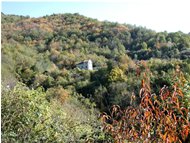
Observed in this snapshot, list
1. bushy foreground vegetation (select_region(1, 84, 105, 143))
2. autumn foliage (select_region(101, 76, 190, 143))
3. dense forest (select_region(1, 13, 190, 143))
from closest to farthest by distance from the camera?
autumn foliage (select_region(101, 76, 190, 143)) < dense forest (select_region(1, 13, 190, 143)) < bushy foreground vegetation (select_region(1, 84, 105, 143))

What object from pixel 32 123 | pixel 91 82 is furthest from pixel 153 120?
pixel 91 82

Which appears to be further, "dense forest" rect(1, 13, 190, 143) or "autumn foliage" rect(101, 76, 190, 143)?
"dense forest" rect(1, 13, 190, 143)

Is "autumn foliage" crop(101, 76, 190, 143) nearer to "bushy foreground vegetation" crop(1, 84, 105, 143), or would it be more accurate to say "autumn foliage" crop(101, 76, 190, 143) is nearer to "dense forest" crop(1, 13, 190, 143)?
"dense forest" crop(1, 13, 190, 143)

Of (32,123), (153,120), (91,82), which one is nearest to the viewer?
(153,120)

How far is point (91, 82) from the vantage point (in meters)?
26.3

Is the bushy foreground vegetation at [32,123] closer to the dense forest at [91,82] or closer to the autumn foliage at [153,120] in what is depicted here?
the dense forest at [91,82]

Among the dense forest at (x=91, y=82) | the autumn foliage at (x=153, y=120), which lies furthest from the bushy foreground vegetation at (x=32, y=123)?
the autumn foliage at (x=153, y=120)

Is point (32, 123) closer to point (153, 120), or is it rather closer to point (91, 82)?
point (153, 120)

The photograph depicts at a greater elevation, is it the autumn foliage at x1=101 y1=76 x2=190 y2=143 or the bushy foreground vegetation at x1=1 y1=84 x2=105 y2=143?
the autumn foliage at x1=101 y1=76 x2=190 y2=143

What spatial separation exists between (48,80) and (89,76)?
3148 millimetres

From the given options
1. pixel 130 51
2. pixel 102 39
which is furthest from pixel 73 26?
pixel 130 51

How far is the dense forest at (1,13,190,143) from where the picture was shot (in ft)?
7.55

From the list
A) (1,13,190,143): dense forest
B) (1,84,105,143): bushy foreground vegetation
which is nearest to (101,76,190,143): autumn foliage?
(1,13,190,143): dense forest

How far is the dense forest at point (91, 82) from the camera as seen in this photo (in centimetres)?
230
